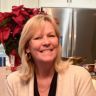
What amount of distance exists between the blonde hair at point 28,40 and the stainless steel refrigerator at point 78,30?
2412 mm

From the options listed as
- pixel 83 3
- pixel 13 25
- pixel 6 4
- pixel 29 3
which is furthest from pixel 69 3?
pixel 13 25

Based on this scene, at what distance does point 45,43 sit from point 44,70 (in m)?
→ 0.22

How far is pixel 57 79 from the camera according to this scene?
159cm

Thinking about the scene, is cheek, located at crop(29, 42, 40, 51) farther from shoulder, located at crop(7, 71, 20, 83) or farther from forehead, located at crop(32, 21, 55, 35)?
shoulder, located at crop(7, 71, 20, 83)

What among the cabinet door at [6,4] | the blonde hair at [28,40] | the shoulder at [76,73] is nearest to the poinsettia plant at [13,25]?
the blonde hair at [28,40]

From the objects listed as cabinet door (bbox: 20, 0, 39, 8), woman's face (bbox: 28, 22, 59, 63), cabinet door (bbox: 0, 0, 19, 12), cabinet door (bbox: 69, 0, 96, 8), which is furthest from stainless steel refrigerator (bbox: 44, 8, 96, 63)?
woman's face (bbox: 28, 22, 59, 63)

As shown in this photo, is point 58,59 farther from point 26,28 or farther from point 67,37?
point 67,37

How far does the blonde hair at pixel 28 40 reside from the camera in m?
1.49

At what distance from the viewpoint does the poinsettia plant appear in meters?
1.57

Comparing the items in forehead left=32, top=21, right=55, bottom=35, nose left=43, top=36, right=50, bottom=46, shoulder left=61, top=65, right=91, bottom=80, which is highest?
forehead left=32, top=21, right=55, bottom=35

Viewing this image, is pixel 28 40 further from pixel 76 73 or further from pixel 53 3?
pixel 53 3

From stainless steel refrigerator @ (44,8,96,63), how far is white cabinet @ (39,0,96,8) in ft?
0.26

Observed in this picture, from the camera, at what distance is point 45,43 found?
1.46 metres

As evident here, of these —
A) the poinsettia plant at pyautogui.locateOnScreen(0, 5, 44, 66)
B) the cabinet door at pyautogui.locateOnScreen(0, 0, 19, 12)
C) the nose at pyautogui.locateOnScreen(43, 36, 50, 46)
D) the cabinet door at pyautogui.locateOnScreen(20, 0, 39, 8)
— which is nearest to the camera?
the nose at pyautogui.locateOnScreen(43, 36, 50, 46)
